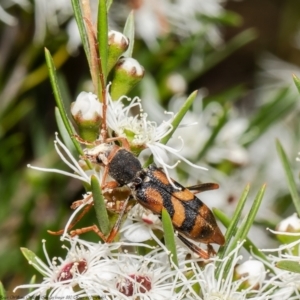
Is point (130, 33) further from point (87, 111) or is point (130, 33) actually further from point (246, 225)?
point (246, 225)

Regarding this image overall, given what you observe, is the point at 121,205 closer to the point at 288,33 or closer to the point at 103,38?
the point at 103,38

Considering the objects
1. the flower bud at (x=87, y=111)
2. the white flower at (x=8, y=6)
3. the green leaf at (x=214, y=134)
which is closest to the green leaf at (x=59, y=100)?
the flower bud at (x=87, y=111)

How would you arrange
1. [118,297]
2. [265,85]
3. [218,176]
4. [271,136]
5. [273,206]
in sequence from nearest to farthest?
[118,297] < [218,176] < [273,206] < [271,136] < [265,85]

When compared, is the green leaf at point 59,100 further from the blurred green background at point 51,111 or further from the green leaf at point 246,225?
the blurred green background at point 51,111

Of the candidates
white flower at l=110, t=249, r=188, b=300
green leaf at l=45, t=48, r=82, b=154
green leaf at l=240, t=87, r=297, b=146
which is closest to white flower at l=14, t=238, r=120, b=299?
white flower at l=110, t=249, r=188, b=300

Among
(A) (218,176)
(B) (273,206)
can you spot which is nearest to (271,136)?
(B) (273,206)
